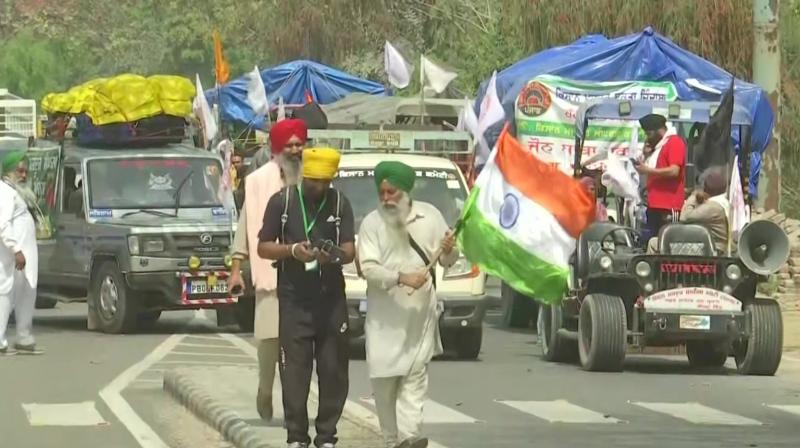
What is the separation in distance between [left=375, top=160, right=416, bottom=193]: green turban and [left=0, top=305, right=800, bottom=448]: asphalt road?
1.71 meters

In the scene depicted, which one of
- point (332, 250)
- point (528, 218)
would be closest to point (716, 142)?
point (528, 218)

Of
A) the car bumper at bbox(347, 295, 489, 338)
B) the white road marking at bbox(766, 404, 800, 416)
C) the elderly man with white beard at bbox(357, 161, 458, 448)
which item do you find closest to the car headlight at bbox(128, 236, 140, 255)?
the car bumper at bbox(347, 295, 489, 338)

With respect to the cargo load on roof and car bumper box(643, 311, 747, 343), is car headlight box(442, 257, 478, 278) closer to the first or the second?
car bumper box(643, 311, 747, 343)

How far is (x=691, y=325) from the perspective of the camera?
17203 mm

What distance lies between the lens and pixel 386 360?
11.0 metres

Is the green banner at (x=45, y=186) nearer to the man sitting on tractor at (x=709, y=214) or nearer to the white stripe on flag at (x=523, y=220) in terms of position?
the man sitting on tractor at (x=709, y=214)

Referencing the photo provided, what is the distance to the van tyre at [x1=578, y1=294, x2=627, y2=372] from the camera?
17.3 meters

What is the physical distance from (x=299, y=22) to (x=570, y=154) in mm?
26236

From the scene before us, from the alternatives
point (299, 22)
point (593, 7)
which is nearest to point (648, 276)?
point (593, 7)

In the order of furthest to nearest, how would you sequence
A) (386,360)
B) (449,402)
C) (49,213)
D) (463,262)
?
1. (49,213)
2. (463,262)
3. (449,402)
4. (386,360)

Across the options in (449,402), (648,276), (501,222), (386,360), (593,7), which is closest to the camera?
(386,360)

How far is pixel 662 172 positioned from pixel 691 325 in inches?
69.7

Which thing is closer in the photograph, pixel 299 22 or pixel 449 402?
pixel 449 402

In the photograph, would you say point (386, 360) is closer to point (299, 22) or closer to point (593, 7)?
point (593, 7)
